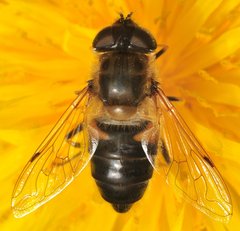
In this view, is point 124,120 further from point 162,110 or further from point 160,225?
point 160,225

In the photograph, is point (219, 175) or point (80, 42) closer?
point (219, 175)

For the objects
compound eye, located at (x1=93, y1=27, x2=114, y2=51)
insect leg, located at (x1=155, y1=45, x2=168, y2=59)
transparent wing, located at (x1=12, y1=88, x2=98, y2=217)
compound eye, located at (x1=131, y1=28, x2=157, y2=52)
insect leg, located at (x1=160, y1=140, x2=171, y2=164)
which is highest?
compound eye, located at (x1=131, y1=28, x2=157, y2=52)

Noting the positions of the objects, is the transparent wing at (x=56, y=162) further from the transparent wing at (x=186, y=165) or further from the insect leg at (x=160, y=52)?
the insect leg at (x=160, y=52)

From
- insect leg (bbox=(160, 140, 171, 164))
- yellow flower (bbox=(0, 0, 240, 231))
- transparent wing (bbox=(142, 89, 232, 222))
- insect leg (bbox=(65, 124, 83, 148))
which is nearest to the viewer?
transparent wing (bbox=(142, 89, 232, 222))

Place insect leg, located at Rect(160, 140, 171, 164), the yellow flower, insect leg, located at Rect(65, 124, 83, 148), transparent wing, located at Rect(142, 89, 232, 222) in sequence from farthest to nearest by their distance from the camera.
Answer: the yellow flower, insect leg, located at Rect(65, 124, 83, 148), insect leg, located at Rect(160, 140, 171, 164), transparent wing, located at Rect(142, 89, 232, 222)

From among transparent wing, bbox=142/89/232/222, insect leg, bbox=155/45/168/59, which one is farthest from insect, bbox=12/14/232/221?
insect leg, bbox=155/45/168/59

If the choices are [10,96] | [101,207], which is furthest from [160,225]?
[10,96]

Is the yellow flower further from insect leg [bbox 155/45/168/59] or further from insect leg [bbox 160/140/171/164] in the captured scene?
insect leg [bbox 160/140/171/164]
